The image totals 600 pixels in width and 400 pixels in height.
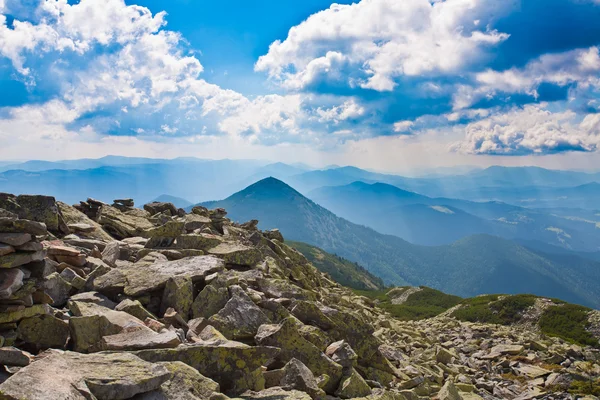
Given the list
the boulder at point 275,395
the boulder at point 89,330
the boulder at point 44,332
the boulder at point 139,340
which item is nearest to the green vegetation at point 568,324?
the boulder at point 275,395

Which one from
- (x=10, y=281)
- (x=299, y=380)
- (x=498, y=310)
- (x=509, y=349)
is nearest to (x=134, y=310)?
(x=10, y=281)

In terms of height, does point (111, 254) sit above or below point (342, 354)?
above

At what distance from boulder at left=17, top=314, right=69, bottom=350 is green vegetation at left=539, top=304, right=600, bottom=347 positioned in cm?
8511

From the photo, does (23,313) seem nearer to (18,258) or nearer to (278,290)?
(18,258)

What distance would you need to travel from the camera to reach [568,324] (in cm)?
8169

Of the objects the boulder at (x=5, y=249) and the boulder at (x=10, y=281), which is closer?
the boulder at (x=10, y=281)

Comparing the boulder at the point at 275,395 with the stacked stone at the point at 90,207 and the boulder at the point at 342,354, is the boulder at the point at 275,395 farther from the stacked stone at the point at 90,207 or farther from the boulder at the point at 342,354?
the stacked stone at the point at 90,207

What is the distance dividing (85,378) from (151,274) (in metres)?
9.44

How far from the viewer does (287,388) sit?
1132 centimetres

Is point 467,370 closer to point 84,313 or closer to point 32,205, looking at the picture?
point 84,313

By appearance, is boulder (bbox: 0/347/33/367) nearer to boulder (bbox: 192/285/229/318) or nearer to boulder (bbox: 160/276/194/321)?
boulder (bbox: 160/276/194/321)

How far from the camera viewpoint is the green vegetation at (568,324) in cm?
7375

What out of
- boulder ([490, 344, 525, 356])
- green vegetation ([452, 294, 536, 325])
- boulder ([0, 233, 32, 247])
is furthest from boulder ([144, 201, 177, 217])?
green vegetation ([452, 294, 536, 325])

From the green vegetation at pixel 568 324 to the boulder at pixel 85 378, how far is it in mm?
84853
